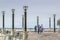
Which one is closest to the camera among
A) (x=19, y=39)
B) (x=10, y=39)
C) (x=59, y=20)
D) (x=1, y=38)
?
(x=19, y=39)

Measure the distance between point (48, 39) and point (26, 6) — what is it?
169 inches

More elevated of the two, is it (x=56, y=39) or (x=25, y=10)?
(x=25, y=10)

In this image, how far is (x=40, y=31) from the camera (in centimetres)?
3800

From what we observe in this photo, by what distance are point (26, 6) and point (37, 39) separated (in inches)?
150

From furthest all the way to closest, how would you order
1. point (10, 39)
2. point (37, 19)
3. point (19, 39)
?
point (37, 19)
point (10, 39)
point (19, 39)

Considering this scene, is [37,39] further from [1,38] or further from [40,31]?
[1,38]

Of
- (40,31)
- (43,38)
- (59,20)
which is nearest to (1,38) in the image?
(40,31)

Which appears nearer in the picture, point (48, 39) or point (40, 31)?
point (48, 39)

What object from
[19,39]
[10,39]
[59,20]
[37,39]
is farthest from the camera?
[59,20]

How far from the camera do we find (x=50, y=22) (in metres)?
53.2

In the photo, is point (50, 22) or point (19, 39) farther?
point (50, 22)

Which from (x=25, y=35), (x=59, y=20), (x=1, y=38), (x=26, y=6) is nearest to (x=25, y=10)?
(x=26, y=6)

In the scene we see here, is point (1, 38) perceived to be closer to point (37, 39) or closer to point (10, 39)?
point (10, 39)

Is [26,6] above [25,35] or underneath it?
above
